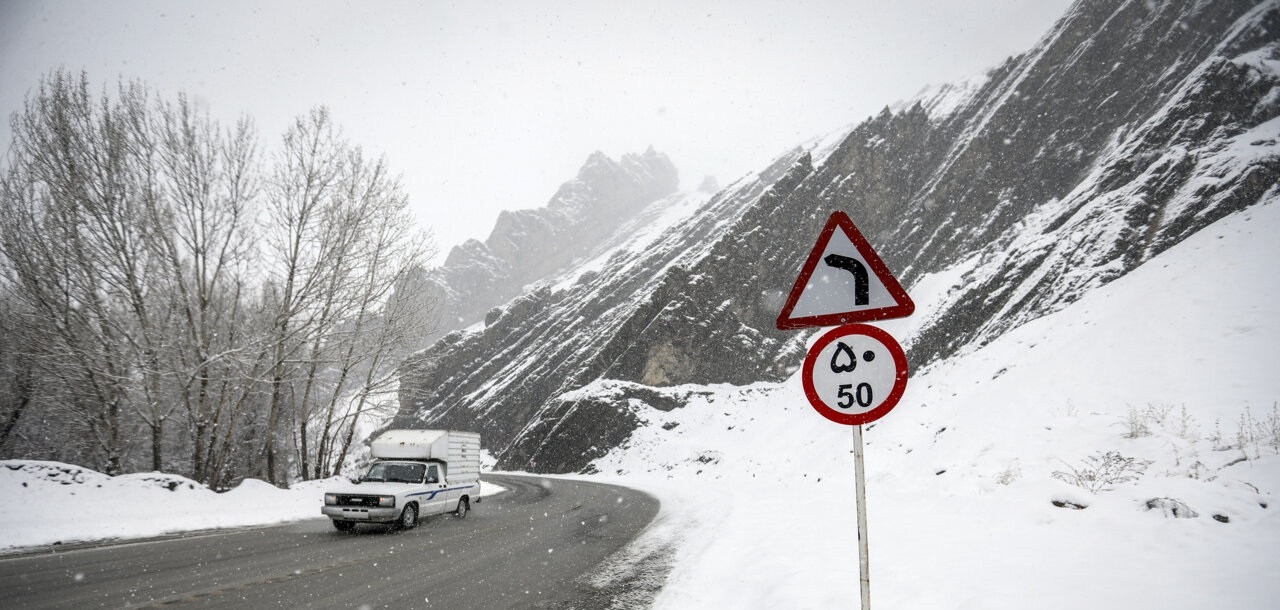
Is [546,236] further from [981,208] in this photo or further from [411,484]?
[411,484]

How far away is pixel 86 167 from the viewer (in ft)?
48.0

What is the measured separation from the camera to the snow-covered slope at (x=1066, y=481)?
4695 millimetres

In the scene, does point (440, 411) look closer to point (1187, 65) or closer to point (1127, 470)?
point (1127, 470)

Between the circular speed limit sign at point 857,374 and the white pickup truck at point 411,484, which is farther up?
the circular speed limit sign at point 857,374

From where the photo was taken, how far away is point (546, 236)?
148 meters

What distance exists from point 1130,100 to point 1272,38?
262 inches

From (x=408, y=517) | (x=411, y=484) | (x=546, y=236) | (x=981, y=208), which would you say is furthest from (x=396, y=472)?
(x=546, y=236)

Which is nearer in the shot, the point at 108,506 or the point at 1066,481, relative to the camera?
the point at 1066,481

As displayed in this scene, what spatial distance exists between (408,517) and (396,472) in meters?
1.43

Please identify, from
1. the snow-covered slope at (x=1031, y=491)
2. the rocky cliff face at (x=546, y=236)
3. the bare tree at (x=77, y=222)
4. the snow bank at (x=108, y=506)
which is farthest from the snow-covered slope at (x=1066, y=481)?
the rocky cliff face at (x=546, y=236)

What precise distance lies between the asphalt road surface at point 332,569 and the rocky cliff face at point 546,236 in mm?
114339

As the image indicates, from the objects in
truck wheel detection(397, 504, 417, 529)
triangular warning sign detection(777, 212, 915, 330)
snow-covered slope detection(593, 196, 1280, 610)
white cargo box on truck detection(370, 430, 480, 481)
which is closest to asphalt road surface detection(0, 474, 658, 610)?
truck wheel detection(397, 504, 417, 529)

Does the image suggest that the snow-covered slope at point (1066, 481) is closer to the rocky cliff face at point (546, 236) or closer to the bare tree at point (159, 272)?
the bare tree at point (159, 272)

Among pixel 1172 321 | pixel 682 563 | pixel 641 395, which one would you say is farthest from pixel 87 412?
pixel 1172 321
